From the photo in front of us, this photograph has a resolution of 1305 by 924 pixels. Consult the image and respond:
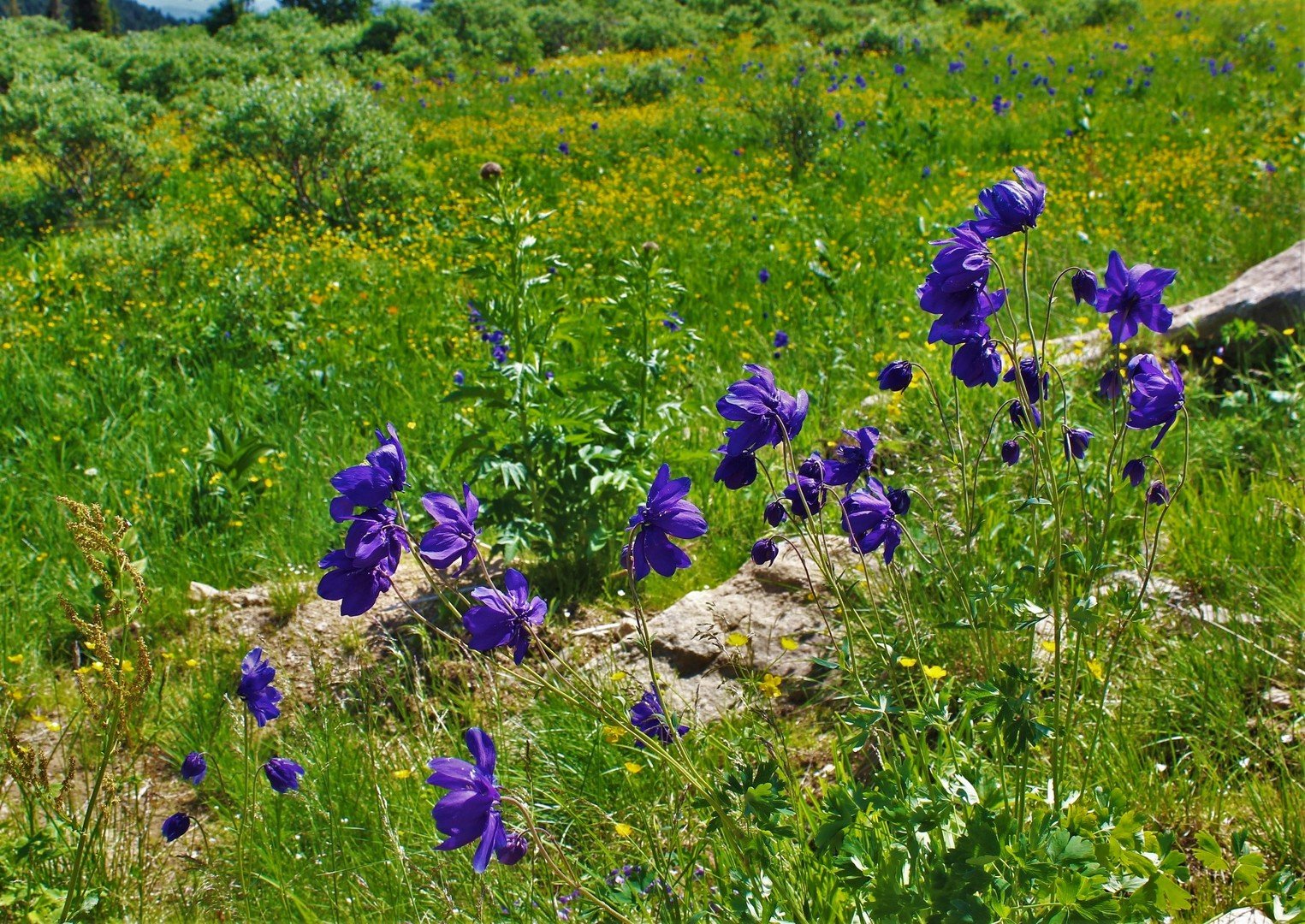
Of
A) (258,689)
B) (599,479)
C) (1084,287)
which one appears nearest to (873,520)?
(1084,287)

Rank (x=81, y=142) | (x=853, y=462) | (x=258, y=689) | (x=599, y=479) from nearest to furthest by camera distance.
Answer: (x=853, y=462), (x=258, y=689), (x=599, y=479), (x=81, y=142)

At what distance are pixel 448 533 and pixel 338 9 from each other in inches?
1307

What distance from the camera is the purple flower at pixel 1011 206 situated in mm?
1500

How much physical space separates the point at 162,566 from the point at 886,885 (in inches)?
129

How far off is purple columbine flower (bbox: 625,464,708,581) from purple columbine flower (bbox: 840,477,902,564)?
A: 0.36 m

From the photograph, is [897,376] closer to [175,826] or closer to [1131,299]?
[1131,299]

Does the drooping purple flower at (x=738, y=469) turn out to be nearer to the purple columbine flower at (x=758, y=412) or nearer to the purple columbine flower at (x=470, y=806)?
the purple columbine flower at (x=758, y=412)

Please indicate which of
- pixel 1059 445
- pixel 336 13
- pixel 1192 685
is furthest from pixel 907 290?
pixel 336 13

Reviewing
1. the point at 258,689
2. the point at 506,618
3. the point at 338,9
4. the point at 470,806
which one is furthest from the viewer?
the point at 338,9

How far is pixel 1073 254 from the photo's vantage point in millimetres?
6086

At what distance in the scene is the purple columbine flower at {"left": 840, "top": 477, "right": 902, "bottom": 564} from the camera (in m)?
1.75

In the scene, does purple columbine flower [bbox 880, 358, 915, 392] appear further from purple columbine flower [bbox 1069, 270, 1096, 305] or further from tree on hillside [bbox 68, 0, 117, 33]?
tree on hillside [bbox 68, 0, 117, 33]

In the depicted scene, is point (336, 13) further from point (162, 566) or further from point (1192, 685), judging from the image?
point (1192, 685)

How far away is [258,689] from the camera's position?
205cm
